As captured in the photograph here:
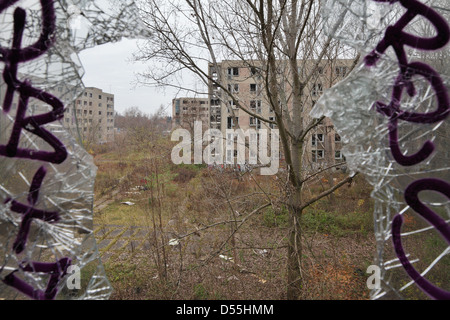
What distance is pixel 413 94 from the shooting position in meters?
1.33

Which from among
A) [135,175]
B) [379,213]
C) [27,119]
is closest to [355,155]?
[379,213]

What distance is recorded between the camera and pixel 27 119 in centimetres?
135

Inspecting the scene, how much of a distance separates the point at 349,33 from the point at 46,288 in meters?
2.14

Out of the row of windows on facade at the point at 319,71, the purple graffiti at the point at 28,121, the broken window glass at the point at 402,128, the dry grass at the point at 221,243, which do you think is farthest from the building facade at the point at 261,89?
the purple graffiti at the point at 28,121

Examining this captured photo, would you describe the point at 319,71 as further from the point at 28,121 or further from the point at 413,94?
the point at 28,121

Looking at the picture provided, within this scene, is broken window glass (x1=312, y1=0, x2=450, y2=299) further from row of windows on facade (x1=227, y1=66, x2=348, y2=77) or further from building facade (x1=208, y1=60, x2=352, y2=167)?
row of windows on facade (x1=227, y1=66, x2=348, y2=77)

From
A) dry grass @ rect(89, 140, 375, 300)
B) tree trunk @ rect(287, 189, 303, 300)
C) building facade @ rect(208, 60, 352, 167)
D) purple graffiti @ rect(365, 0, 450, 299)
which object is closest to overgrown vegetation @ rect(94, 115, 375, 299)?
dry grass @ rect(89, 140, 375, 300)

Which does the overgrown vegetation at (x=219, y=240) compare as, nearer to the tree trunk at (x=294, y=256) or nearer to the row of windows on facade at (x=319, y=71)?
the tree trunk at (x=294, y=256)

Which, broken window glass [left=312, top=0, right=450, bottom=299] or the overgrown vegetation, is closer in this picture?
broken window glass [left=312, top=0, right=450, bottom=299]

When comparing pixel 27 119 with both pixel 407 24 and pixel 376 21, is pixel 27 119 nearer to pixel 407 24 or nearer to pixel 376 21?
pixel 376 21

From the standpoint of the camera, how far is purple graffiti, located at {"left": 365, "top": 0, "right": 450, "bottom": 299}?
4.33 feet

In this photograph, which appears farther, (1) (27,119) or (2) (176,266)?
(2) (176,266)

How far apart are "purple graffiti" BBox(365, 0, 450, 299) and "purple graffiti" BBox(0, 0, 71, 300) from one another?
1.65 meters

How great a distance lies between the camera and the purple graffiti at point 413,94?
1319 millimetres
